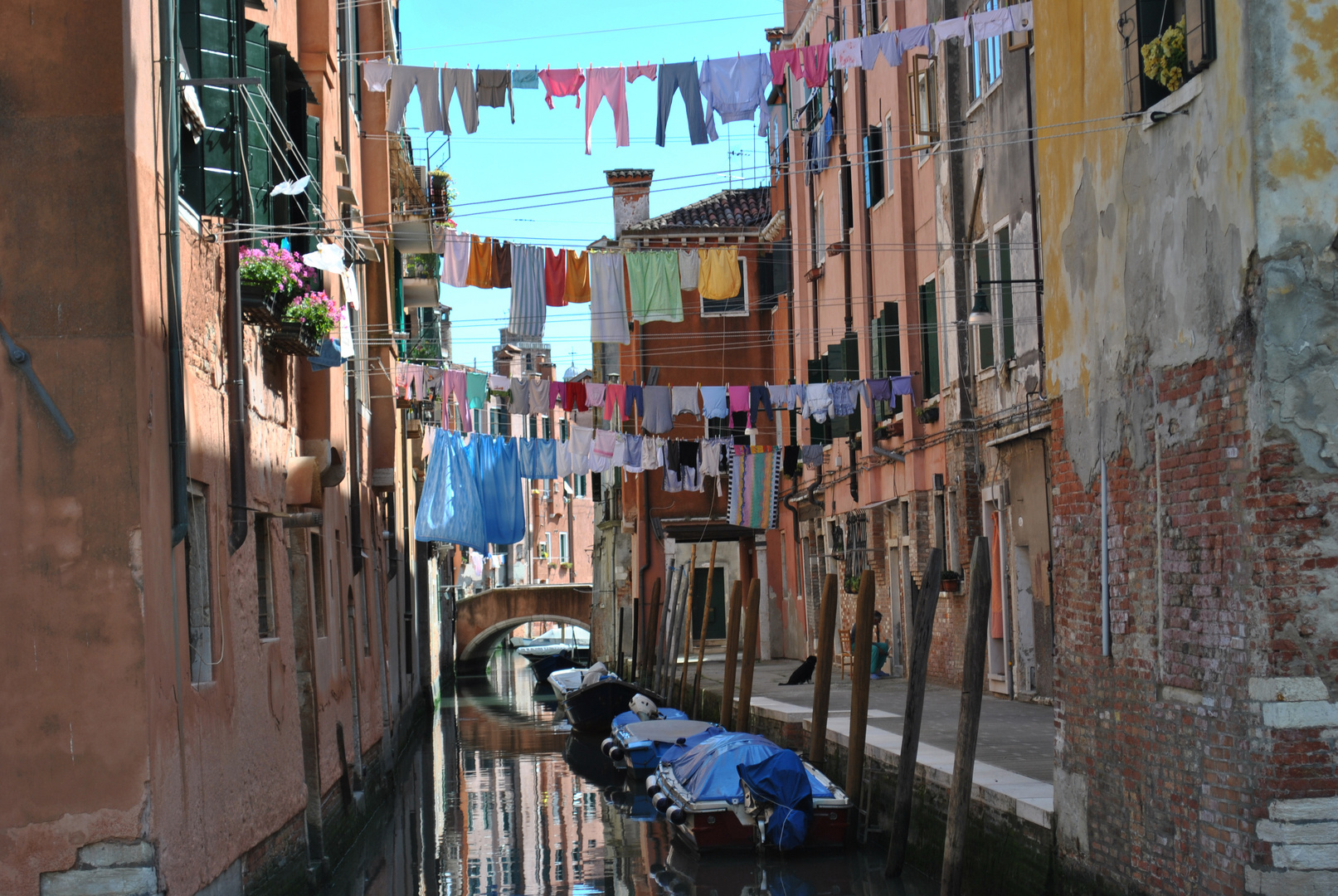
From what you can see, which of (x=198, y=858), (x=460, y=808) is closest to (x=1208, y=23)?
(x=198, y=858)

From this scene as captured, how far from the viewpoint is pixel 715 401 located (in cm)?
2127

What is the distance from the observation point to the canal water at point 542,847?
41.1 ft

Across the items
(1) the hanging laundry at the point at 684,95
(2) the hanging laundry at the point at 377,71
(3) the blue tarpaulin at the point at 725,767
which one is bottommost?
(3) the blue tarpaulin at the point at 725,767

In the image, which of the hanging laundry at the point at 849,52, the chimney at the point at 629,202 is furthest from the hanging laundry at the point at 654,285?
the chimney at the point at 629,202

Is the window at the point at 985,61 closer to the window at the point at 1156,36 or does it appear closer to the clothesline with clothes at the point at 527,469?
the window at the point at 1156,36

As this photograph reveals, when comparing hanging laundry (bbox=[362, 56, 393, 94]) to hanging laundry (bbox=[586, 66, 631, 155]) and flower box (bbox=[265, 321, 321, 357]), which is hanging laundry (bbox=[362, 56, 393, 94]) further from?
flower box (bbox=[265, 321, 321, 357])

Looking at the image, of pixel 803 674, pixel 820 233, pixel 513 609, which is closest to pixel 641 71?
pixel 803 674

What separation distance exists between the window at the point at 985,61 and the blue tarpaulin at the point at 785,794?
25.2 ft

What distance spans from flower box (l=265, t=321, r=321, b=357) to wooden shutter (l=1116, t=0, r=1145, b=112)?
5827mm

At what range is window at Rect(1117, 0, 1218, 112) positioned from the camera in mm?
6422

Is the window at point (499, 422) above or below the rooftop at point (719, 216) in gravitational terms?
below

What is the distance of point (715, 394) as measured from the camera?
21.2 meters

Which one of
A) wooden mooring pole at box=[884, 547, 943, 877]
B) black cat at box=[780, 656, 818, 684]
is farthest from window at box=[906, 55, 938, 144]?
black cat at box=[780, 656, 818, 684]

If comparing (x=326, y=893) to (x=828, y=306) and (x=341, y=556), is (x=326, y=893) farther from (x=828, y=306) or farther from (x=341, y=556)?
(x=828, y=306)
